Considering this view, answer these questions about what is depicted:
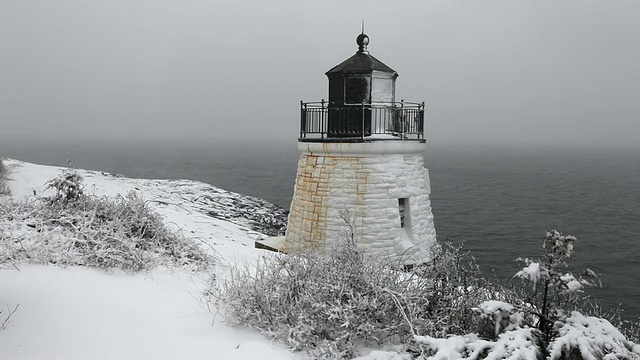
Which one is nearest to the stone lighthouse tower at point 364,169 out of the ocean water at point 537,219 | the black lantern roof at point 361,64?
the black lantern roof at point 361,64

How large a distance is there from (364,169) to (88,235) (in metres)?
6.57

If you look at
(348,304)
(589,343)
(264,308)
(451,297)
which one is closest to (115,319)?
(264,308)

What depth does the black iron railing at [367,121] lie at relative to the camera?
12.6 m

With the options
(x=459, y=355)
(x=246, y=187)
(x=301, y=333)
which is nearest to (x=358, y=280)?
(x=301, y=333)

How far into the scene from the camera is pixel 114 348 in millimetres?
5211

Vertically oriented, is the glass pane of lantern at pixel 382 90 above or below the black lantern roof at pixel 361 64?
below

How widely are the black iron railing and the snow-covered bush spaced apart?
5160mm

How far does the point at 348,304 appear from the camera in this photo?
5.81 metres

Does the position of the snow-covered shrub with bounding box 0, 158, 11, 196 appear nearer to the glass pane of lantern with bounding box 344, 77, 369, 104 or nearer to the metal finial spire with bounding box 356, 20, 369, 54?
the glass pane of lantern with bounding box 344, 77, 369, 104

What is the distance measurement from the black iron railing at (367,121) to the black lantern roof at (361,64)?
0.89 metres

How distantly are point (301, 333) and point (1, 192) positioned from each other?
57.0 ft

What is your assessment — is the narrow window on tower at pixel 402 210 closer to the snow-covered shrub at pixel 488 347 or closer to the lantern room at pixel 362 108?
the lantern room at pixel 362 108

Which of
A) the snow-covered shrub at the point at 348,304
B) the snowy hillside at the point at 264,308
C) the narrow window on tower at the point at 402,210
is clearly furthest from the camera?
the narrow window on tower at the point at 402,210

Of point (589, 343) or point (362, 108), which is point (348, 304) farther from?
point (362, 108)
